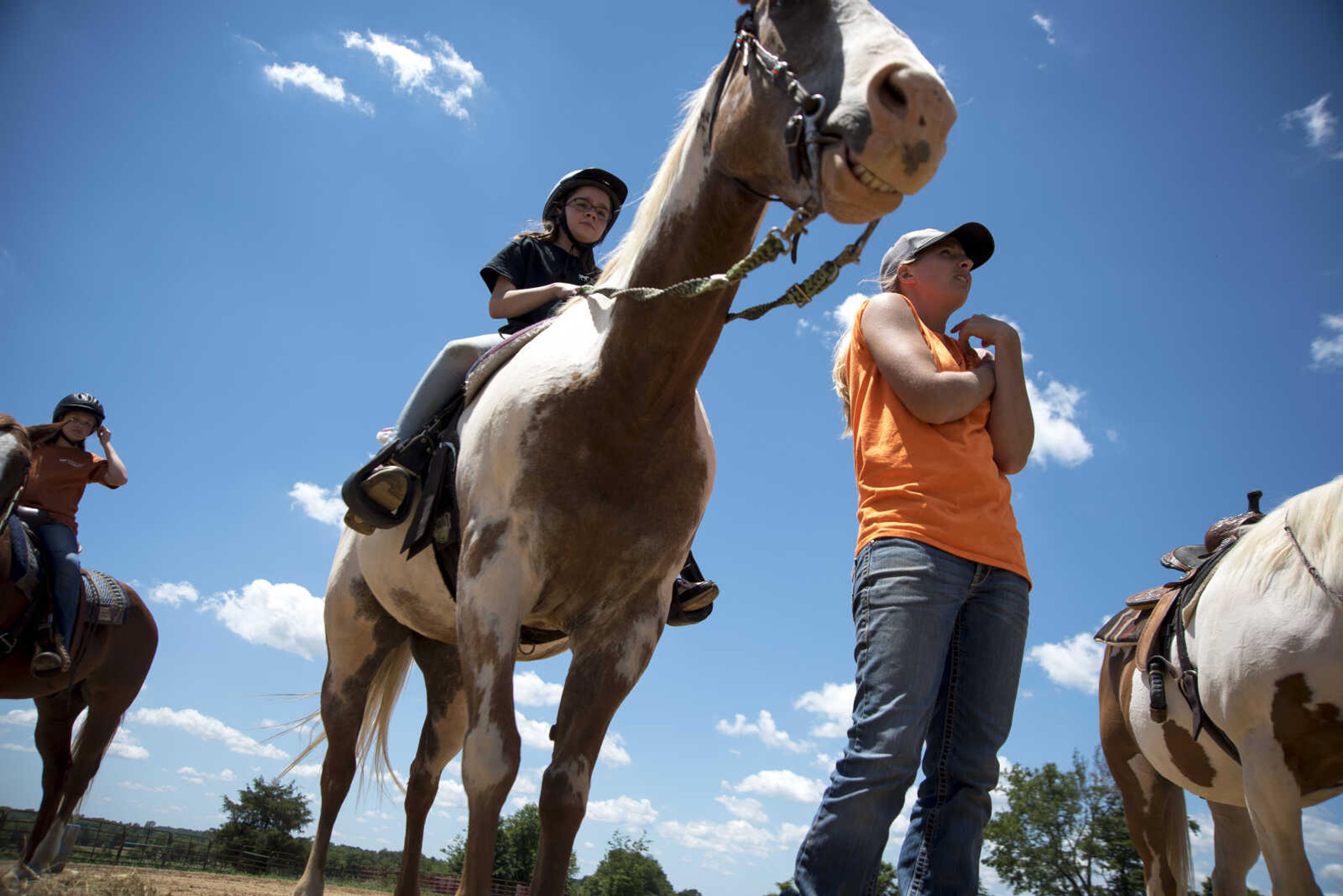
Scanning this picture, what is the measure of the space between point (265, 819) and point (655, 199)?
26420mm

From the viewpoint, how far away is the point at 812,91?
233 cm

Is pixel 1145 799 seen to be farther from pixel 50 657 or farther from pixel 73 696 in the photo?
pixel 73 696

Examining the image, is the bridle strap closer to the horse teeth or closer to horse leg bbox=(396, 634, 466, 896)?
the horse teeth

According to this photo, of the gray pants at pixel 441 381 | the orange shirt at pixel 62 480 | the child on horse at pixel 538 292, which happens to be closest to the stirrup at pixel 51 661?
the orange shirt at pixel 62 480

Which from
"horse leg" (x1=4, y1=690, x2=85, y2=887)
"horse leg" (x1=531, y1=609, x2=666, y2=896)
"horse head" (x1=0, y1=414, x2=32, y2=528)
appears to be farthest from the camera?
"horse leg" (x1=4, y1=690, x2=85, y2=887)

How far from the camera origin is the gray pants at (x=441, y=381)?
3.88m

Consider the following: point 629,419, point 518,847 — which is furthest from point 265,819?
point 629,419

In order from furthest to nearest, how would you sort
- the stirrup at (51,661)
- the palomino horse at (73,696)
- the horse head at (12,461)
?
the palomino horse at (73,696), the stirrup at (51,661), the horse head at (12,461)

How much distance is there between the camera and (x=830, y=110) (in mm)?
2260

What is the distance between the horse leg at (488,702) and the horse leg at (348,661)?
2.14 meters

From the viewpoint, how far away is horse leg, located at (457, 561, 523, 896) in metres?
2.63

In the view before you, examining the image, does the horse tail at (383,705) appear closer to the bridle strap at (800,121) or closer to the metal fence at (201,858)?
the bridle strap at (800,121)

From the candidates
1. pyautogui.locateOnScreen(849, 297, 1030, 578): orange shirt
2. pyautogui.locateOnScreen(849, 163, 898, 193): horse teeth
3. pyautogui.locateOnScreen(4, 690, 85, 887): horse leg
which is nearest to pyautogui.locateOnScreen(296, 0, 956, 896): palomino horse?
pyautogui.locateOnScreen(849, 163, 898, 193): horse teeth

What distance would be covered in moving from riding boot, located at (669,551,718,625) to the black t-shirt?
4.71 ft
